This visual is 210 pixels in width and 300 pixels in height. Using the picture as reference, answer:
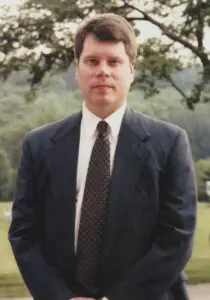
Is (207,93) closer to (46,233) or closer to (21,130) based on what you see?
(21,130)

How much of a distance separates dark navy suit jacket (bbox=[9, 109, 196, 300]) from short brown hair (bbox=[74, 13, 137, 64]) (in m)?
0.19

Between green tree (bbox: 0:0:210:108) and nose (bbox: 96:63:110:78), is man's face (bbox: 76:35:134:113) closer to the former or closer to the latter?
nose (bbox: 96:63:110:78)

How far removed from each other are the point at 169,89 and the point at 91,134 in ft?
9.06

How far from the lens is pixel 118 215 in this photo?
156 cm

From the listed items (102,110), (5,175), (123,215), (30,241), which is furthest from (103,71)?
(5,175)

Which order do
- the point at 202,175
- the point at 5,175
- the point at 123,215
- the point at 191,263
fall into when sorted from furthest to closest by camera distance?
1. the point at 191,263
2. the point at 202,175
3. the point at 5,175
4. the point at 123,215

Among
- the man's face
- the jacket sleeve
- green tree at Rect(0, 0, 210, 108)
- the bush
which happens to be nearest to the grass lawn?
the bush

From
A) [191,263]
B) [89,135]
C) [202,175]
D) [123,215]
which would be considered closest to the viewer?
[123,215]

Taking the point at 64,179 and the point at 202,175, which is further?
the point at 202,175

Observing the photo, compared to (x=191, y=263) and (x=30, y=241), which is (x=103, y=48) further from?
(x=191, y=263)

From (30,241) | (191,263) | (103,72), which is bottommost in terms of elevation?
(191,263)

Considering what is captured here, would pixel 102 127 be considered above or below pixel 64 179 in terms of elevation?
above

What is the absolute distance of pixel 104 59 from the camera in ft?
5.23

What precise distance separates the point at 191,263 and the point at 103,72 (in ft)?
10.0
